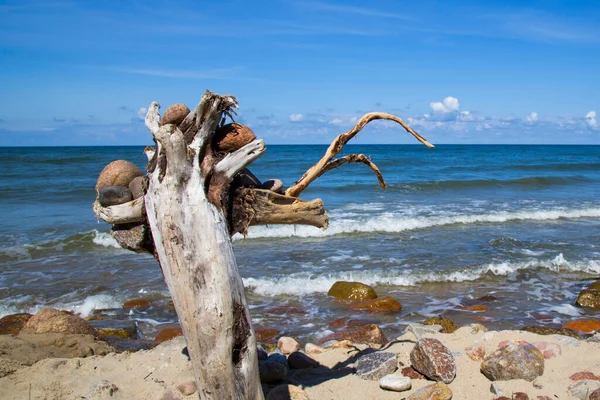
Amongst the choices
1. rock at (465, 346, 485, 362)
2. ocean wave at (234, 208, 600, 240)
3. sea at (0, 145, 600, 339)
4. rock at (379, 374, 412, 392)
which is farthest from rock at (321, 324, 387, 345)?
ocean wave at (234, 208, 600, 240)

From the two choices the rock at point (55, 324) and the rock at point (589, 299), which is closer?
the rock at point (55, 324)

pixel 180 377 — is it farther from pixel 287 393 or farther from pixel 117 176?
pixel 117 176

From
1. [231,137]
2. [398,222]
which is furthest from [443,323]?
[398,222]

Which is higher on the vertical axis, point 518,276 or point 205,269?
point 205,269

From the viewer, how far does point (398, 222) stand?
1803cm

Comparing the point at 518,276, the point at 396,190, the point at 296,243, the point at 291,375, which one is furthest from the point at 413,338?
the point at 396,190

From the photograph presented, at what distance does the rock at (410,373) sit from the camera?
589 cm

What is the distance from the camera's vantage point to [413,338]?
751cm

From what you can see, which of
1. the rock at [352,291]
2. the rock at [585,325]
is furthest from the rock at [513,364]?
the rock at [352,291]

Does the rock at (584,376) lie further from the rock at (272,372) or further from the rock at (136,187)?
the rock at (136,187)

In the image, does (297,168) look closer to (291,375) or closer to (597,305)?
(597,305)

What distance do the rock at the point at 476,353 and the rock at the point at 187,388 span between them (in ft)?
10.4

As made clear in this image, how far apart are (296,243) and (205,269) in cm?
1159

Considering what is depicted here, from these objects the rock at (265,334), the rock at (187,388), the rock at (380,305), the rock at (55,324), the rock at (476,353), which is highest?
the rock at (476,353)
